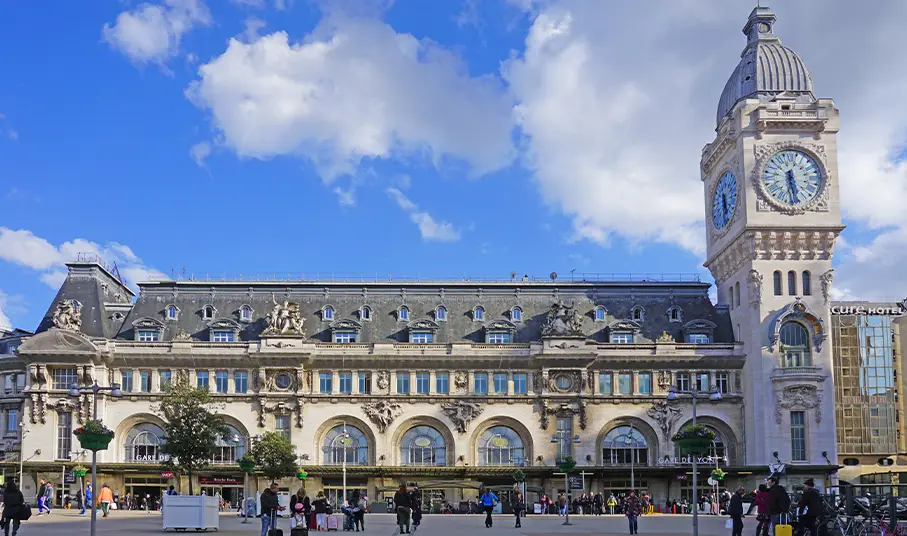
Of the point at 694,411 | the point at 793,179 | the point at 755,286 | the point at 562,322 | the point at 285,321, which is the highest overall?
the point at 793,179

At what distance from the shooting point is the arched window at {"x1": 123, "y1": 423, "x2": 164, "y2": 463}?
3583 inches

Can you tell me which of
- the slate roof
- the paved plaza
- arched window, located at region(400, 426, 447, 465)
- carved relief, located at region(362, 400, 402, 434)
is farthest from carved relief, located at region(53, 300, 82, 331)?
the paved plaza

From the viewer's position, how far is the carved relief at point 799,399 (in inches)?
3538

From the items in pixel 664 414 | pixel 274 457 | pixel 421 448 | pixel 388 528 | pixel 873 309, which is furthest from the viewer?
pixel 873 309

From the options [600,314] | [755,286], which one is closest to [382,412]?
[600,314]

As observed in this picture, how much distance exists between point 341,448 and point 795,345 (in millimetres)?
37917

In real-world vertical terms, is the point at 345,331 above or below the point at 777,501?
above

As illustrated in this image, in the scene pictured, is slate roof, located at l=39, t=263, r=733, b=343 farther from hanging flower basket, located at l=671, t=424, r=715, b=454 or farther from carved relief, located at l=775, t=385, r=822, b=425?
hanging flower basket, located at l=671, t=424, r=715, b=454

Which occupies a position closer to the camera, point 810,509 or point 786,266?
point 810,509

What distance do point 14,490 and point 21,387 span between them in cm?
6117

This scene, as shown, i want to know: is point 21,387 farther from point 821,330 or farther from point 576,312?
point 821,330

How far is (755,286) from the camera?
302 ft

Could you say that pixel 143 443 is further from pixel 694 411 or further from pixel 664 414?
pixel 694 411

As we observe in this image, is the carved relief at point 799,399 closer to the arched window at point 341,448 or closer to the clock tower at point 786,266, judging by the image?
the clock tower at point 786,266
